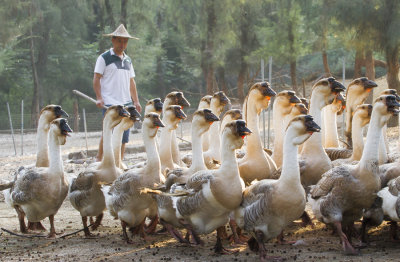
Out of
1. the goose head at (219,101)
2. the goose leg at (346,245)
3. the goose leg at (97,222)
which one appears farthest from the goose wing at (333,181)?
the goose leg at (97,222)

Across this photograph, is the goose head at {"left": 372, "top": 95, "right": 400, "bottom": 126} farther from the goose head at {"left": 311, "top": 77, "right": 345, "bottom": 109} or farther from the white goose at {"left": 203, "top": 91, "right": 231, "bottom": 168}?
the white goose at {"left": 203, "top": 91, "right": 231, "bottom": 168}

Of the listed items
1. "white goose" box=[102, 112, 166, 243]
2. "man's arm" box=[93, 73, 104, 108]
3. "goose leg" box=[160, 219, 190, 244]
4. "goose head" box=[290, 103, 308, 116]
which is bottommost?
"goose leg" box=[160, 219, 190, 244]

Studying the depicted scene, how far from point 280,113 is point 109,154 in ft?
Result: 8.47

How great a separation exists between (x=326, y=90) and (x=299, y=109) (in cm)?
71

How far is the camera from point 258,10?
2705cm

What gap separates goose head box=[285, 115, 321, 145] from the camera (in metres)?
6.03

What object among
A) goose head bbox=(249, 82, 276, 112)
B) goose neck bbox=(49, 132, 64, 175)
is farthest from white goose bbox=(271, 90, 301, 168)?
goose neck bbox=(49, 132, 64, 175)

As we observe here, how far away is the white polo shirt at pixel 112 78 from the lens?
10.2m

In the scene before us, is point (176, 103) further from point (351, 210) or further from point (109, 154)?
point (351, 210)

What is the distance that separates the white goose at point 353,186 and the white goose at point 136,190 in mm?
2152

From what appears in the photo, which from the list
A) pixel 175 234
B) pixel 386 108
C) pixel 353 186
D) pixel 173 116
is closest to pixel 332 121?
pixel 386 108

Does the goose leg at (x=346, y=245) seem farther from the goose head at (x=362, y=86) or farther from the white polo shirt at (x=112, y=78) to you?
the white polo shirt at (x=112, y=78)

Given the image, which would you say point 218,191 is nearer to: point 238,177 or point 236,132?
point 238,177

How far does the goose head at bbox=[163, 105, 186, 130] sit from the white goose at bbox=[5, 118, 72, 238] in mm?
1378
